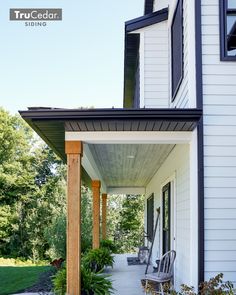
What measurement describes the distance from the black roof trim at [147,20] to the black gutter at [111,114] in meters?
3.54

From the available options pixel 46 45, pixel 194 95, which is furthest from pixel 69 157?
pixel 46 45

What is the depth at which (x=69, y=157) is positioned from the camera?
5688 mm

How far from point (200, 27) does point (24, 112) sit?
260 centimetres

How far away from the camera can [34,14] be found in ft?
36.2

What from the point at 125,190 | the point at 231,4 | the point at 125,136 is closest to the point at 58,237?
the point at 125,190

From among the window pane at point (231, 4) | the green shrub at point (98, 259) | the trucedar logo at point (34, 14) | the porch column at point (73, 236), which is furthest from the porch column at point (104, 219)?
the window pane at point (231, 4)

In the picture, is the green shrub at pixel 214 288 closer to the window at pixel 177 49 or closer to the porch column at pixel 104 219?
the window at pixel 177 49

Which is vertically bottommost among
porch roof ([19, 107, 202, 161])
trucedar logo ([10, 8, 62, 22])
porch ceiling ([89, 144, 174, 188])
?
porch ceiling ([89, 144, 174, 188])

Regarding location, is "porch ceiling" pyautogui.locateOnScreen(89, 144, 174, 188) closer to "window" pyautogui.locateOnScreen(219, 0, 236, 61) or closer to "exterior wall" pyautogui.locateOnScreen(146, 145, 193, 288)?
"exterior wall" pyautogui.locateOnScreen(146, 145, 193, 288)

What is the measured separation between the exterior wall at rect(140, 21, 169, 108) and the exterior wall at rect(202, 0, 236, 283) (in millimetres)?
2537

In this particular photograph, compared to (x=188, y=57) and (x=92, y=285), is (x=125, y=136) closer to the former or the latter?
(x=188, y=57)

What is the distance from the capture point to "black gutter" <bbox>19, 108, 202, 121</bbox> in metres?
5.18

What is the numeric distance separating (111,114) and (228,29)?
6.80 feet

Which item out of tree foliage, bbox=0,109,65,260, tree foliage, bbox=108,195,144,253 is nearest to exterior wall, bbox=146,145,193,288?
tree foliage, bbox=108,195,144,253
